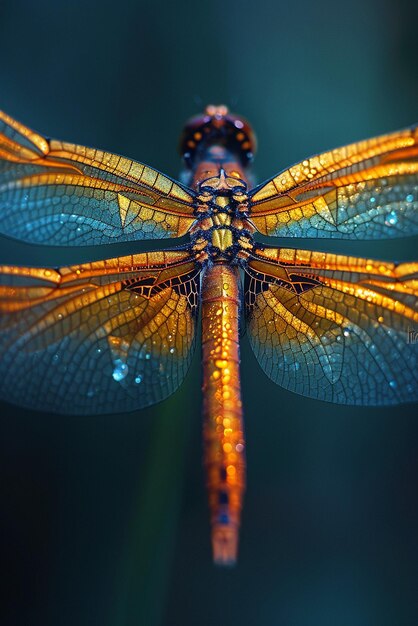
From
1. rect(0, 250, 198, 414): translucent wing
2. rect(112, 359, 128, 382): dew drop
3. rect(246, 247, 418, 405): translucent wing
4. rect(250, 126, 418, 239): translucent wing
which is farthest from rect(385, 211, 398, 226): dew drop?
rect(112, 359, 128, 382): dew drop

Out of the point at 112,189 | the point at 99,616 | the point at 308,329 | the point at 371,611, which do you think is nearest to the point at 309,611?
the point at 371,611

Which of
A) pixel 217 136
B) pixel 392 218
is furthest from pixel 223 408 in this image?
pixel 217 136

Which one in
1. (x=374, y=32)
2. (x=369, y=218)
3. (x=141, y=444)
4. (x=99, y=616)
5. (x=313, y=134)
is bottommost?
(x=99, y=616)

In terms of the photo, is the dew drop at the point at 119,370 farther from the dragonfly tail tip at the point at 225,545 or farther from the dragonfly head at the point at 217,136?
the dragonfly head at the point at 217,136

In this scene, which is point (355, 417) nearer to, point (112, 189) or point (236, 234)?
point (236, 234)

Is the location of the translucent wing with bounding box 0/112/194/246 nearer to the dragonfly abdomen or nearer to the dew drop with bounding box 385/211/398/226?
the dragonfly abdomen

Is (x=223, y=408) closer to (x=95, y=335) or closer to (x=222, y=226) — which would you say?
(x=95, y=335)

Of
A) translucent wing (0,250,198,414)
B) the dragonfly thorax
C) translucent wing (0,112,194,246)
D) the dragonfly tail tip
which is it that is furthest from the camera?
the dragonfly thorax
